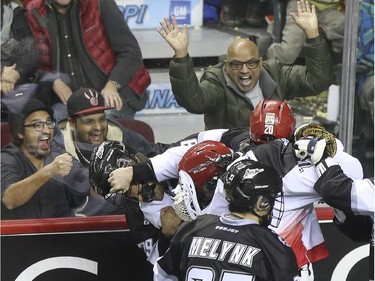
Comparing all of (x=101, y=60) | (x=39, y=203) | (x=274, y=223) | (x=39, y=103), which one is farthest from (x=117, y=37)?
(x=274, y=223)

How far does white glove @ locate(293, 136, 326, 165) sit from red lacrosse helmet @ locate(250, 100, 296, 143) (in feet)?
0.94

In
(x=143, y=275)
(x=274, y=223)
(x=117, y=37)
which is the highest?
(x=117, y=37)

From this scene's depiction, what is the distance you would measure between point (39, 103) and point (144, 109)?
0.63 metres

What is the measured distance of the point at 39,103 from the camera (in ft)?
20.0

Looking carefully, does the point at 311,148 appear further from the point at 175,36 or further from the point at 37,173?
the point at 37,173

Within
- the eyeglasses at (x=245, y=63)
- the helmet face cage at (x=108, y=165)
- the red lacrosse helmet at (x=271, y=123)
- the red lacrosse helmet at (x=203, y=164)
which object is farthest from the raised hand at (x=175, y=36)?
the red lacrosse helmet at (x=203, y=164)

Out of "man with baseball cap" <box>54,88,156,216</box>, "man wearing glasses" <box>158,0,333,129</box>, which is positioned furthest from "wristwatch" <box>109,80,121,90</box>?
"man wearing glasses" <box>158,0,333,129</box>

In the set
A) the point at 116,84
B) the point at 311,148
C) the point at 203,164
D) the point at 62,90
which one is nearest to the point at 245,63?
the point at 116,84

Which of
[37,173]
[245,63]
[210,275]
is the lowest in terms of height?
[37,173]

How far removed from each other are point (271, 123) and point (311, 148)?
387 millimetres

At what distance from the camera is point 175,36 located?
601cm

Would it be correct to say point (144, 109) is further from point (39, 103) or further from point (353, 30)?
point (353, 30)

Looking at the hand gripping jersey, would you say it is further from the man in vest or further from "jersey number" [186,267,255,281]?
the man in vest

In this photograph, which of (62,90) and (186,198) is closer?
(186,198)
